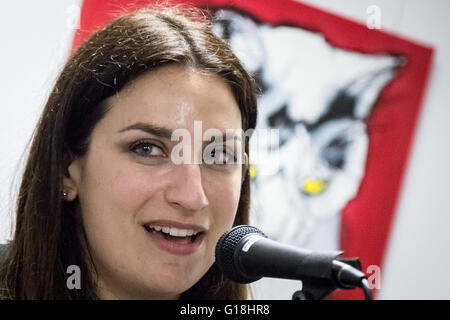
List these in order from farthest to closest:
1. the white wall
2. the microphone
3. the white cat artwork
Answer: the white cat artwork < the white wall < the microphone

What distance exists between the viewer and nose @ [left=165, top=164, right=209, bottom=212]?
104 centimetres

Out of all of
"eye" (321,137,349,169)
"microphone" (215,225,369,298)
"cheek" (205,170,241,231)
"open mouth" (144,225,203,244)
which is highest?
"eye" (321,137,349,169)

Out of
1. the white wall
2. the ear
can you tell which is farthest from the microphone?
the white wall

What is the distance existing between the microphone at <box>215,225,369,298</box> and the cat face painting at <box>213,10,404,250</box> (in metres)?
1.02

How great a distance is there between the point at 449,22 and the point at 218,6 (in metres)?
0.95

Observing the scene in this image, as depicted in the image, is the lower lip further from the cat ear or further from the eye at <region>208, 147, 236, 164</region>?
the cat ear

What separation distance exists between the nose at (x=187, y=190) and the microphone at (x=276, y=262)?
199 millimetres

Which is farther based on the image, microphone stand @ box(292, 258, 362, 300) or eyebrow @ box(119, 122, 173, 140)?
eyebrow @ box(119, 122, 173, 140)

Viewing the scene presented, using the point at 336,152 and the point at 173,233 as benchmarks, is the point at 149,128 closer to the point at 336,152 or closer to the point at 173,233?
the point at 173,233

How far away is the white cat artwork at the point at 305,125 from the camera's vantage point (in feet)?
6.27

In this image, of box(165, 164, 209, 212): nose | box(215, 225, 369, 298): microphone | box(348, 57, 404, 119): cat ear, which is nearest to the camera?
box(215, 225, 369, 298): microphone

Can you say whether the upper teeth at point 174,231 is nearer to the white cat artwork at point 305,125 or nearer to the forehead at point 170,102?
the forehead at point 170,102
